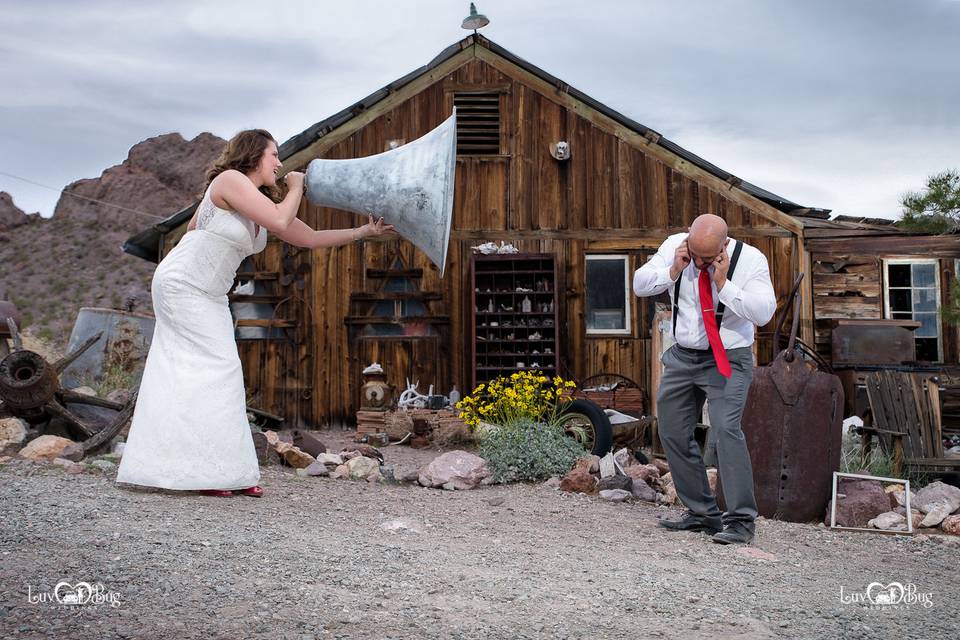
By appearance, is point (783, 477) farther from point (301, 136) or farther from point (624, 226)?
point (301, 136)

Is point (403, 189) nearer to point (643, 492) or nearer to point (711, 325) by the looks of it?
point (711, 325)

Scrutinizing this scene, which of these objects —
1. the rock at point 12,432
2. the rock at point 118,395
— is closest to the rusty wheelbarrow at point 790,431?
the rock at point 12,432

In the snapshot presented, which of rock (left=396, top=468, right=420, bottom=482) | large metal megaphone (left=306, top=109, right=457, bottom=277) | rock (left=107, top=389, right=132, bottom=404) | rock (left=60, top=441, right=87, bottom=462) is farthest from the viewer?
rock (left=107, top=389, right=132, bottom=404)

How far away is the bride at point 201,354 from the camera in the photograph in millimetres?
4648

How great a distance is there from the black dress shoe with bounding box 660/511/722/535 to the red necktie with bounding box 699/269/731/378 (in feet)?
2.84

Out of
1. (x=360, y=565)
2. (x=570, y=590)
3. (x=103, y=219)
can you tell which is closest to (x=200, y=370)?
(x=360, y=565)

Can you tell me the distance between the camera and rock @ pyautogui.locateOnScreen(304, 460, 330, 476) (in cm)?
645

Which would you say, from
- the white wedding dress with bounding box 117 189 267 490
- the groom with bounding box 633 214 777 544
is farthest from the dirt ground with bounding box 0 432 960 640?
the groom with bounding box 633 214 777 544

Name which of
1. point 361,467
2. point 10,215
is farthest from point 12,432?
point 10,215

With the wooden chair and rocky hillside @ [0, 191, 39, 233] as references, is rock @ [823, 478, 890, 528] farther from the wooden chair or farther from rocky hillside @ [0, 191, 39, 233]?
rocky hillside @ [0, 191, 39, 233]

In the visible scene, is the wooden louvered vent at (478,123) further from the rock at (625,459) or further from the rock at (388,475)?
the rock at (388,475)

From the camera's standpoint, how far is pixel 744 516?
4434mm

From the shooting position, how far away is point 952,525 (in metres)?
5.57

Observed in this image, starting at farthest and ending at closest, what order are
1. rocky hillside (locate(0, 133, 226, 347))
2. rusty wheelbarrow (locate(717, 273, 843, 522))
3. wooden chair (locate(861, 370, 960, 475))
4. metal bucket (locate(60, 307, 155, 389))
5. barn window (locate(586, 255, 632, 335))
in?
1. rocky hillside (locate(0, 133, 226, 347))
2. metal bucket (locate(60, 307, 155, 389))
3. barn window (locate(586, 255, 632, 335))
4. wooden chair (locate(861, 370, 960, 475))
5. rusty wheelbarrow (locate(717, 273, 843, 522))
